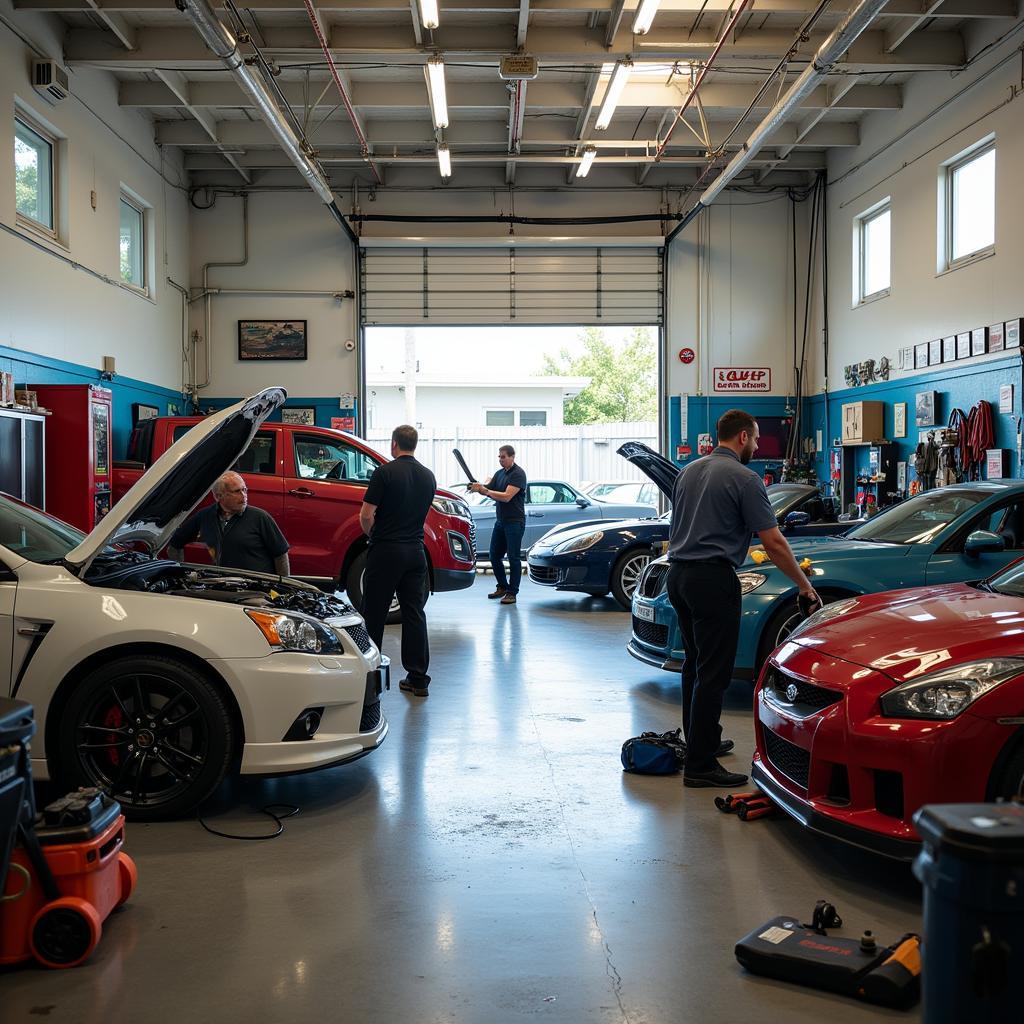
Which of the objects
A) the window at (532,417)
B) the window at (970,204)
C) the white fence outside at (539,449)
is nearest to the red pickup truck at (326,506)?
the window at (970,204)

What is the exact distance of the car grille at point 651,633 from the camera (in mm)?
6449

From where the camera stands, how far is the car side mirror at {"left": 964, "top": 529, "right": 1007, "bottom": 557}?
5.43 m

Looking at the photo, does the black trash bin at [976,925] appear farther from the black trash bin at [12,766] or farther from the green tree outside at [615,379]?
the green tree outside at [615,379]

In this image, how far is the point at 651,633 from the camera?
6.57 metres

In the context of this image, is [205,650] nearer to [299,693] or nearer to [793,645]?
[299,693]

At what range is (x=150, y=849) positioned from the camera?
12.5 ft

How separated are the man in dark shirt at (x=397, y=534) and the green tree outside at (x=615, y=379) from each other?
135 feet

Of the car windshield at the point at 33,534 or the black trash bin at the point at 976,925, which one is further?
the car windshield at the point at 33,534

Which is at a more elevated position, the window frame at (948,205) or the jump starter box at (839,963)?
the window frame at (948,205)

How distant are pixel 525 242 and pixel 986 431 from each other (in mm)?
8032

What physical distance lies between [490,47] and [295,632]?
8.57 metres

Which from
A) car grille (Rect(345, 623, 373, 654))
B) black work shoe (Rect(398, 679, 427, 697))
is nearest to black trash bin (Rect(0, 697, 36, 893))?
car grille (Rect(345, 623, 373, 654))

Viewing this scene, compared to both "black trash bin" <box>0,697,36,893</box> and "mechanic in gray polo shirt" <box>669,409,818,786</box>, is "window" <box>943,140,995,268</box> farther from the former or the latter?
"black trash bin" <box>0,697,36,893</box>

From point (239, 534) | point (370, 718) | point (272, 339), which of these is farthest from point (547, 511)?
point (370, 718)
